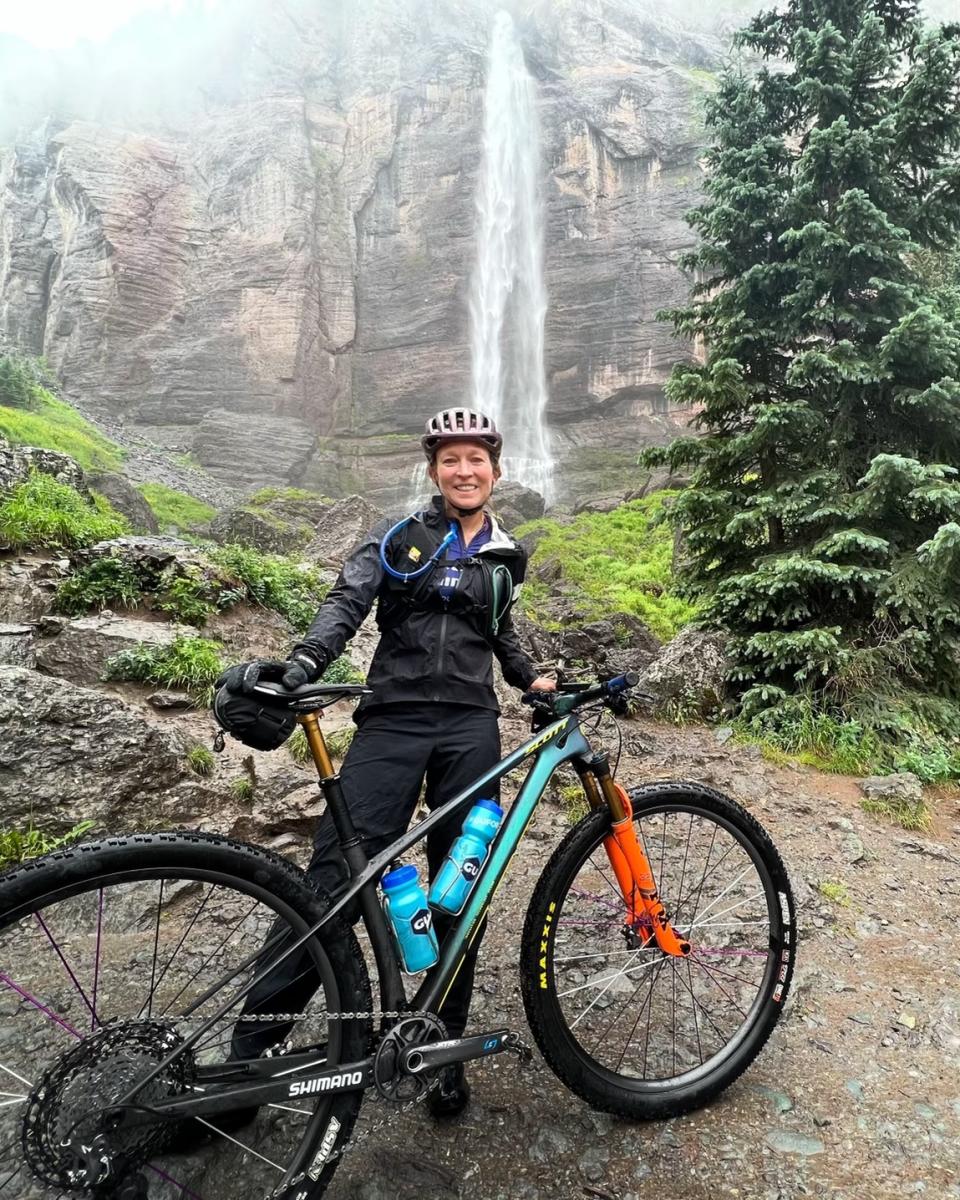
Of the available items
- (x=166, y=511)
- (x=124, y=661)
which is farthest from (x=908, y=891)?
(x=166, y=511)

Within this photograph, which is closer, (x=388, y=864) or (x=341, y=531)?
(x=388, y=864)

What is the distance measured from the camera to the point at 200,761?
507 centimetres

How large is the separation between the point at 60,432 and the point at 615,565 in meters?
24.3

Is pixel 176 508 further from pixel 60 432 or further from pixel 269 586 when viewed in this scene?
pixel 269 586

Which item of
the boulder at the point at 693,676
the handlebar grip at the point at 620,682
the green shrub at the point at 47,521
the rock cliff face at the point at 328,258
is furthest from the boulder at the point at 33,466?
the rock cliff face at the point at 328,258

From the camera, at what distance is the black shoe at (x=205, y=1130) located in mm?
2047

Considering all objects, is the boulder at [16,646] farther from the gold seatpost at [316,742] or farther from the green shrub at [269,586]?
the gold seatpost at [316,742]

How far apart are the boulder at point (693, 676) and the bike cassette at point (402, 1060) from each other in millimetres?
6418

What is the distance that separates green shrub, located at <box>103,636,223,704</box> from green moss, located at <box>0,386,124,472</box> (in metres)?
18.6

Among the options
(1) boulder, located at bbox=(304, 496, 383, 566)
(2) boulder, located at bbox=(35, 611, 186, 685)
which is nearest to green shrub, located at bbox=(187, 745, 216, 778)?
(2) boulder, located at bbox=(35, 611, 186, 685)

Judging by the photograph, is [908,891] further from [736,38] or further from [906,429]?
[736,38]

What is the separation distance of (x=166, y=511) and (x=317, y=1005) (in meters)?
28.9

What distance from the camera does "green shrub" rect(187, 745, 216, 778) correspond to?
5031mm

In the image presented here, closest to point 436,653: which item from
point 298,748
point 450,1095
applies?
point 450,1095
